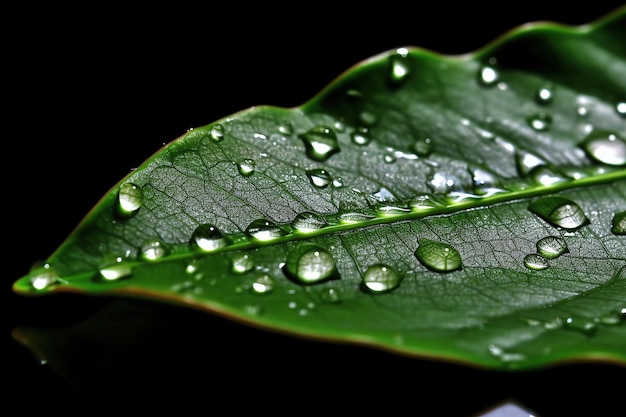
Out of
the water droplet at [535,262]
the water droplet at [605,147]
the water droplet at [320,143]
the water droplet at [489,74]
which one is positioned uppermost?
the water droplet at [489,74]

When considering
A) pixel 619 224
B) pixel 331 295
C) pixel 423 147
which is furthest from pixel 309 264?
pixel 619 224

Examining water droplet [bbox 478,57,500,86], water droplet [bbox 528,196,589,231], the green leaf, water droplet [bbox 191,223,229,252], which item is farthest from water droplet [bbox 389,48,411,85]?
water droplet [bbox 191,223,229,252]

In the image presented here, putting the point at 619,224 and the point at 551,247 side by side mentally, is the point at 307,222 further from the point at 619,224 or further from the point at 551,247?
the point at 619,224

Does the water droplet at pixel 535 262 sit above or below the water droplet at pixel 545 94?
below

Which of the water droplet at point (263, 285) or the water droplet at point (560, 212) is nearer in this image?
the water droplet at point (263, 285)

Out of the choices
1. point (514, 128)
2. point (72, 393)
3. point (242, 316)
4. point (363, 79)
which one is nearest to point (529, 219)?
point (514, 128)

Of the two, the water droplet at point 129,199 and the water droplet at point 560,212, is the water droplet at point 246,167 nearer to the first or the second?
the water droplet at point 129,199

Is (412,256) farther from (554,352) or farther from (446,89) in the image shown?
(446,89)

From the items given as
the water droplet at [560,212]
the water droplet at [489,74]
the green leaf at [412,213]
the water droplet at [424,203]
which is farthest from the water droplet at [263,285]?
the water droplet at [489,74]
